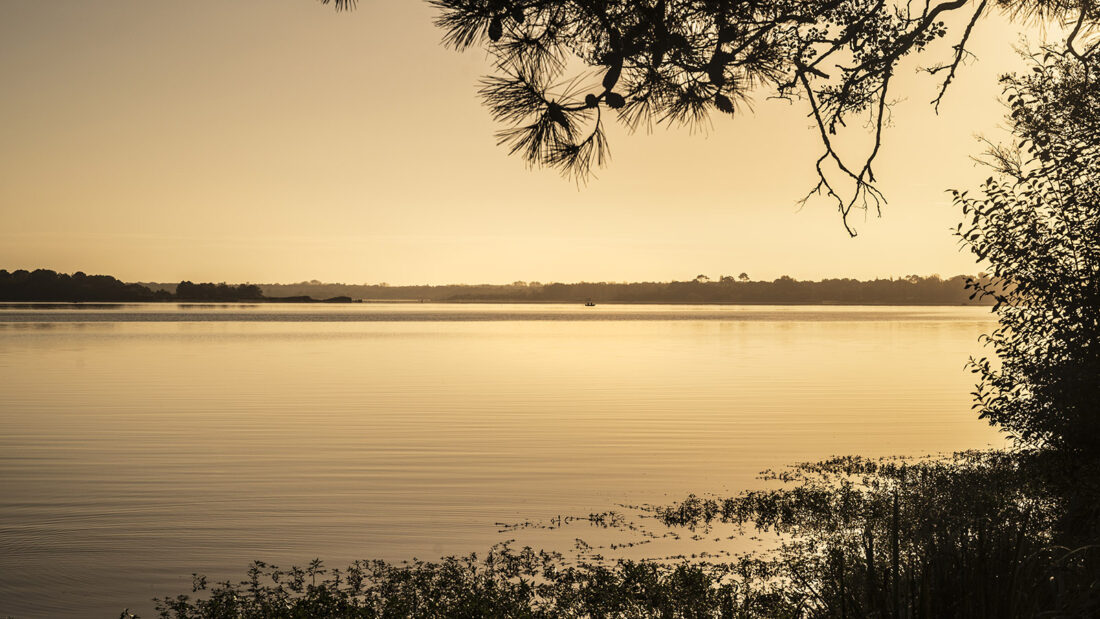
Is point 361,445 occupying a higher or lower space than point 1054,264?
lower

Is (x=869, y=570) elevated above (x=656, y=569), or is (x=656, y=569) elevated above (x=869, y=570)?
(x=869, y=570)

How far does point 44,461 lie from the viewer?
2267 centimetres

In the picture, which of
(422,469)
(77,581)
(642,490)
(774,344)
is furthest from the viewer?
(774,344)

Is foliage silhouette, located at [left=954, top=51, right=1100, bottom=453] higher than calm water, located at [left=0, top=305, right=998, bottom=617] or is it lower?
higher

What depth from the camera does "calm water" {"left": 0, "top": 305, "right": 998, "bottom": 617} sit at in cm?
1467

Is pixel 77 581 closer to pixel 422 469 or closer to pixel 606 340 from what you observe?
pixel 422 469

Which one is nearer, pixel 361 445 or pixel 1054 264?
pixel 1054 264

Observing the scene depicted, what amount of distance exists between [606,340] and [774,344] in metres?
17.5

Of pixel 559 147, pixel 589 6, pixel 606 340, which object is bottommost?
pixel 606 340

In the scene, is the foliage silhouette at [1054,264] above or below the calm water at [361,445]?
above

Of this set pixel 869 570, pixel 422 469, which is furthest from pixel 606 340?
pixel 869 570

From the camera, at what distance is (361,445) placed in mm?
25297

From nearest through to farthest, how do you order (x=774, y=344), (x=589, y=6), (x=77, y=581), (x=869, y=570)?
(x=869, y=570) → (x=589, y=6) → (x=77, y=581) → (x=774, y=344)

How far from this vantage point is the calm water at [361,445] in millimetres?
14672
